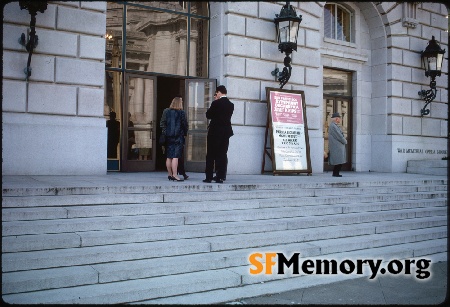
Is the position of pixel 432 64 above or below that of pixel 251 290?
above

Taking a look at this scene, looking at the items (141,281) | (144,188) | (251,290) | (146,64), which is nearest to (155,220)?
(144,188)

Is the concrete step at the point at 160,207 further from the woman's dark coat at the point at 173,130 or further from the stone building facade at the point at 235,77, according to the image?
the stone building facade at the point at 235,77

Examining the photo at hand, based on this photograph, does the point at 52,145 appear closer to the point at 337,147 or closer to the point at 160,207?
the point at 160,207

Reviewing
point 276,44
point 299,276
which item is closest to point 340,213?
point 299,276

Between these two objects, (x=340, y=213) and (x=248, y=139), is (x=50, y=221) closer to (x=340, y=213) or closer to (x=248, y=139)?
(x=340, y=213)

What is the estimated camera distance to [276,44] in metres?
12.1

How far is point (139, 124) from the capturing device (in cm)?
1159

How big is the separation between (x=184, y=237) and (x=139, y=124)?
6320 millimetres

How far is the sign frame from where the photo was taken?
36.7ft

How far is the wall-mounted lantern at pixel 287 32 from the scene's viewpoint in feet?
37.3

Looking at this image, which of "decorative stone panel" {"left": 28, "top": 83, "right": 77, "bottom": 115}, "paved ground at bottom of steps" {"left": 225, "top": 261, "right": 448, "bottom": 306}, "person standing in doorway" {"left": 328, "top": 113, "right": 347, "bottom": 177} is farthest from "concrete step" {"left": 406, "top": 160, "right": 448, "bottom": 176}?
"decorative stone panel" {"left": 28, "top": 83, "right": 77, "bottom": 115}

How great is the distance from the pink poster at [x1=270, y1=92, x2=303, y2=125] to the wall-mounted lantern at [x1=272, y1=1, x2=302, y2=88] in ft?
1.57

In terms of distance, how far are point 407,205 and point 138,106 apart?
721 centimetres

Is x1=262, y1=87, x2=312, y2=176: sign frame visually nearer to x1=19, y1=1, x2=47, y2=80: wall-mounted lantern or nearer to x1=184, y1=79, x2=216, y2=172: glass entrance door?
x1=184, y1=79, x2=216, y2=172: glass entrance door
